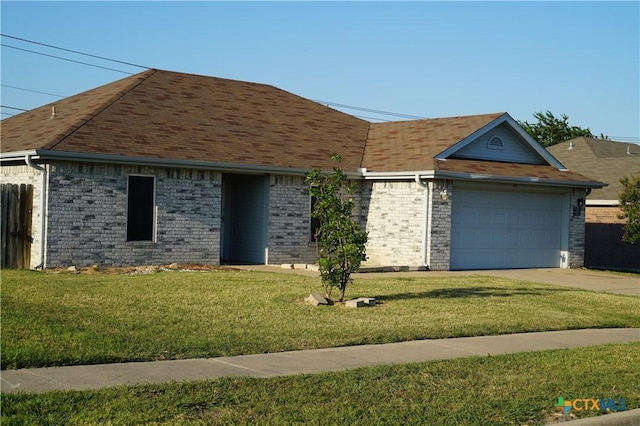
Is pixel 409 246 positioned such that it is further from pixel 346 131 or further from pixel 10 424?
pixel 10 424

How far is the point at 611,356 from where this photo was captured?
11.2 metres

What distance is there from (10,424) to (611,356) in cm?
778

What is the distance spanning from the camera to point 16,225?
20.2 metres

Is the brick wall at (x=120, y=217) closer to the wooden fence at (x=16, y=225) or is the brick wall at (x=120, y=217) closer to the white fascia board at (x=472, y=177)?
the wooden fence at (x=16, y=225)

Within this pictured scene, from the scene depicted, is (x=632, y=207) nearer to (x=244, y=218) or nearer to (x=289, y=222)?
(x=289, y=222)

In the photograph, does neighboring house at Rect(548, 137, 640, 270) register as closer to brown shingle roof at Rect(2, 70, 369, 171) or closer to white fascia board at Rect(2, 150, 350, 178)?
brown shingle roof at Rect(2, 70, 369, 171)

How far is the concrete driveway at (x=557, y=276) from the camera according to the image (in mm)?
21141

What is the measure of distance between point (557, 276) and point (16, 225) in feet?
47.3

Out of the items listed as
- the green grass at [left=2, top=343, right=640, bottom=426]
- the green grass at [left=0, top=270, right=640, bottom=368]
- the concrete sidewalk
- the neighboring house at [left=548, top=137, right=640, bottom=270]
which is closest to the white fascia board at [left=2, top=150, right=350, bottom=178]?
the green grass at [left=0, top=270, right=640, bottom=368]

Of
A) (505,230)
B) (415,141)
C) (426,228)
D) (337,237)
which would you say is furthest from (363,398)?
(415,141)

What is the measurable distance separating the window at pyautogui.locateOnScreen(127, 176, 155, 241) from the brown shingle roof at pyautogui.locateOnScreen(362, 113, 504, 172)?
7.03 metres

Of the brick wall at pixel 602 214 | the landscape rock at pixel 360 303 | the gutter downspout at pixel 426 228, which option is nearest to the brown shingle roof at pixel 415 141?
the gutter downspout at pixel 426 228

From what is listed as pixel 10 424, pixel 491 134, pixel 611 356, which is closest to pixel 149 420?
pixel 10 424

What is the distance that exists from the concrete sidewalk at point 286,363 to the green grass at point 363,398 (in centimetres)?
43
